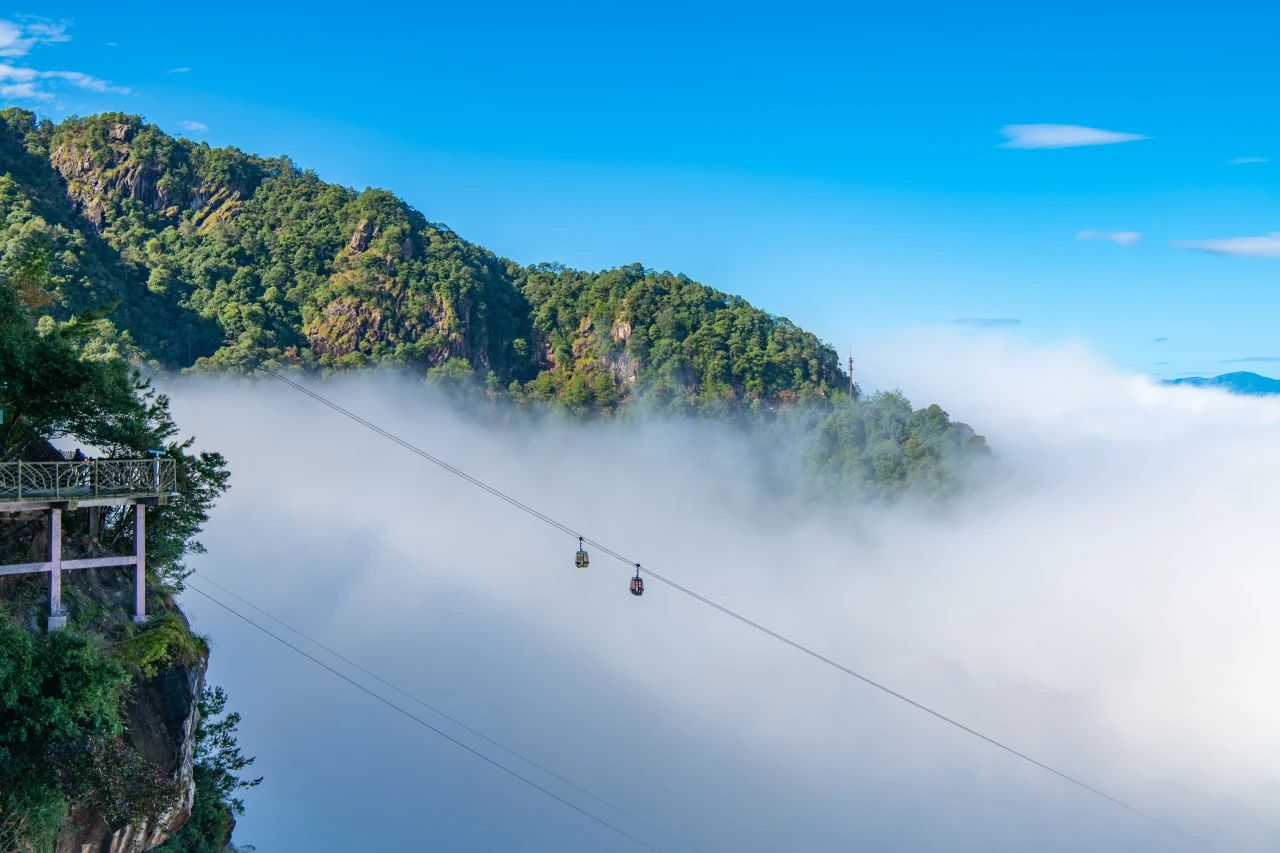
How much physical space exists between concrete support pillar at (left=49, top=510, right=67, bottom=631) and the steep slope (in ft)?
311

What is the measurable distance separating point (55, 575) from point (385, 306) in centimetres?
11209

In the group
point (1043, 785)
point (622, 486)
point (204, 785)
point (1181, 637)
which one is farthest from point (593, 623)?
point (204, 785)

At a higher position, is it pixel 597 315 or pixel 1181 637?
pixel 597 315

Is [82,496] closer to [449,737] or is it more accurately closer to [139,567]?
[139,567]

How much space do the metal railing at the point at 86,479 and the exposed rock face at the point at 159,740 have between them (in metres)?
3.56

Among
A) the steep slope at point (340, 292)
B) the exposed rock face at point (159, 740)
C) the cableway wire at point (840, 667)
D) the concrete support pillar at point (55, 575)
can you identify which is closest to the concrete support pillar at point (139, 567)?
the exposed rock face at point (159, 740)

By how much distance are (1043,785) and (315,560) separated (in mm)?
62525

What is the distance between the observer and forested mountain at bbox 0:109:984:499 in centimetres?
11519

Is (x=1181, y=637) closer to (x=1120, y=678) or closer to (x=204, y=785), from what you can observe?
(x=1120, y=678)

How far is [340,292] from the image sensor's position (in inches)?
5007

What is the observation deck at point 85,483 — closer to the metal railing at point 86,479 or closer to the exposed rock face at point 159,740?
the metal railing at point 86,479

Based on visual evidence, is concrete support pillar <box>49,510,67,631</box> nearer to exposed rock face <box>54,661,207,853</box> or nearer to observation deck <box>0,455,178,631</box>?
observation deck <box>0,455,178,631</box>

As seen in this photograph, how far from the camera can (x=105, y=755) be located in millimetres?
20500

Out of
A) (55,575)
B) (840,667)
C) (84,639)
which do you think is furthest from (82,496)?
(840,667)
